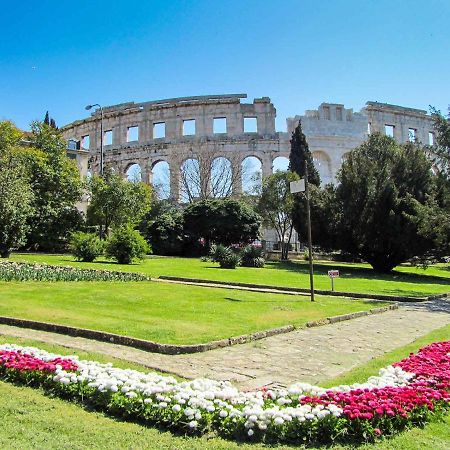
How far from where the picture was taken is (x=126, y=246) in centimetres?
2344

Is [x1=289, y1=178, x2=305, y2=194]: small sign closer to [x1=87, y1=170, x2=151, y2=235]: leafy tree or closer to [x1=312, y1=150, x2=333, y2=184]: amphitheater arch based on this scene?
[x1=87, y1=170, x2=151, y2=235]: leafy tree

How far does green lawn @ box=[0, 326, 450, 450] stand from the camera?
142 inches

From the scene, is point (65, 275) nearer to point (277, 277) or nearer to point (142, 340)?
point (277, 277)

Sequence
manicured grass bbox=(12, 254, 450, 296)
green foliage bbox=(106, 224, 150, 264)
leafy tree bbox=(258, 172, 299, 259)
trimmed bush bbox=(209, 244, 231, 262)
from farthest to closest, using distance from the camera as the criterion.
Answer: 1. leafy tree bbox=(258, 172, 299, 259)
2. trimmed bush bbox=(209, 244, 231, 262)
3. green foliage bbox=(106, 224, 150, 264)
4. manicured grass bbox=(12, 254, 450, 296)

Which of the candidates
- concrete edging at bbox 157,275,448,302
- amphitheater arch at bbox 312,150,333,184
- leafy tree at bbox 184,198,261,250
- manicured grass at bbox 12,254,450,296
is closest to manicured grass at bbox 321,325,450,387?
concrete edging at bbox 157,275,448,302

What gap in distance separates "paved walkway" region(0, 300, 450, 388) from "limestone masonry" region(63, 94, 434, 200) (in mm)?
48489

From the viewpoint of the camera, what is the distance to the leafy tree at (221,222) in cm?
3616

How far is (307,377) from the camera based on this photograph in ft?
19.0

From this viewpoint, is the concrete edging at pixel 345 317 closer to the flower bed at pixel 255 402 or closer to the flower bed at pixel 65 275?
the flower bed at pixel 255 402

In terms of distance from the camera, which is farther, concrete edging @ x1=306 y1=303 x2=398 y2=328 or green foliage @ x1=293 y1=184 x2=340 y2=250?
green foliage @ x1=293 y1=184 x2=340 y2=250

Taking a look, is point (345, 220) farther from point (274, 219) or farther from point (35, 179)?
point (35, 179)

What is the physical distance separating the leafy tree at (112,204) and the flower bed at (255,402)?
1205 inches

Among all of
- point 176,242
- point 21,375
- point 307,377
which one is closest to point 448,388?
point 307,377

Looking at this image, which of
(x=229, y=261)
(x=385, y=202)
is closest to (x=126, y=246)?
(x=229, y=261)
